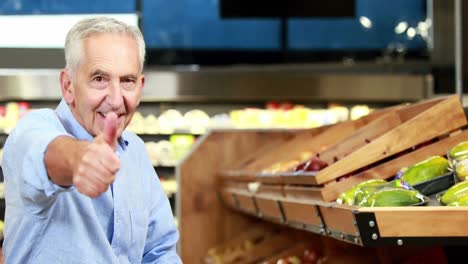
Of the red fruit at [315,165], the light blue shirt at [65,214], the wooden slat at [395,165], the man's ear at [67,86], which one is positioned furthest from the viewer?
the red fruit at [315,165]

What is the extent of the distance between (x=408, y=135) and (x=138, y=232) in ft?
5.78

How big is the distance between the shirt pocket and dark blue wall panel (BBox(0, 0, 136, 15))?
313 inches

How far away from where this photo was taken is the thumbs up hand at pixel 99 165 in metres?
1.89

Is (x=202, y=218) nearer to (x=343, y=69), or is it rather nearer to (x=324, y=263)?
(x=324, y=263)

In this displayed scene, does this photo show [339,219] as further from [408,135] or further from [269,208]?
Answer: [269,208]

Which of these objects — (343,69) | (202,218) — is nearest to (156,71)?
(343,69)

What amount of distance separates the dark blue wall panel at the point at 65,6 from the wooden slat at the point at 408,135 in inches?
262

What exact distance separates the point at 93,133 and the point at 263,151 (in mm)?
4219

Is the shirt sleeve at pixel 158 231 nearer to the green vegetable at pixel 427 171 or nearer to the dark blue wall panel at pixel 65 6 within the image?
the green vegetable at pixel 427 171

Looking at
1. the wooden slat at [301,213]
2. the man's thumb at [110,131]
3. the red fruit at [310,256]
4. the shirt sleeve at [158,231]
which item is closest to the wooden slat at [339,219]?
the wooden slat at [301,213]

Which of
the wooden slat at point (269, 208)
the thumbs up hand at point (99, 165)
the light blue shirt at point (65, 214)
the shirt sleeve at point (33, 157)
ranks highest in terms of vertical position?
the thumbs up hand at point (99, 165)

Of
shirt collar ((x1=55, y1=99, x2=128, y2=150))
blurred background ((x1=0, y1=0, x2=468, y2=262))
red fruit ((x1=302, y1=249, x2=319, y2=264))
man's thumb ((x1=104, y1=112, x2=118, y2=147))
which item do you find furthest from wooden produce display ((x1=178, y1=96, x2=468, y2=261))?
blurred background ((x1=0, y1=0, x2=468, y2=262))

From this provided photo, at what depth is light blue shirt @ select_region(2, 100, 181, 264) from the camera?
2.38m

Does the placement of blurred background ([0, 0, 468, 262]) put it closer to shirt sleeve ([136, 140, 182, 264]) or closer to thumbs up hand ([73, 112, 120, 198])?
shirt sleeve ([136, 140, 182, 264])
